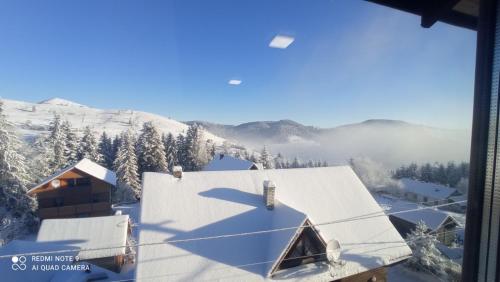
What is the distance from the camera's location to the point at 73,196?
34.0 feet

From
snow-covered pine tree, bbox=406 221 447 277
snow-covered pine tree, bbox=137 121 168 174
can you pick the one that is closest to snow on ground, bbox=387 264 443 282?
snow-covered pine tree, bbox=406 221 447 277

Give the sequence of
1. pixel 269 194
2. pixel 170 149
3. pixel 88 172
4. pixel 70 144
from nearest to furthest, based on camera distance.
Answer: pixel 269 194
pixel 88 172
pixel 70 144
pixel 170 149

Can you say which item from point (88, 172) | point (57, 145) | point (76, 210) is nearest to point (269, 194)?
point (88, 172)

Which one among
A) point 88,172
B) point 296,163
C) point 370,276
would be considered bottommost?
point 370,276

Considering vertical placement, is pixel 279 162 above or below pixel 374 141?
below

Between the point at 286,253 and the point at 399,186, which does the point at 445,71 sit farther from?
the point at 399,186

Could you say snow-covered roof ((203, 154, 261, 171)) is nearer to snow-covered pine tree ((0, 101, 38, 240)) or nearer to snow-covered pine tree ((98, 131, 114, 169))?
snow-covered pine tree ((0, 101, 38, 240))

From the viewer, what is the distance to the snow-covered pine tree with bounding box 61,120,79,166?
48.0 ft

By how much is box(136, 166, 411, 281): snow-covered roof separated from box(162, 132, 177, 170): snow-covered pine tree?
14.7 meters

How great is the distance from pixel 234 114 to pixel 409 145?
6606 mm

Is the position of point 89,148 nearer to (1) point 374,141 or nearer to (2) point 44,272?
(2) point 44,272

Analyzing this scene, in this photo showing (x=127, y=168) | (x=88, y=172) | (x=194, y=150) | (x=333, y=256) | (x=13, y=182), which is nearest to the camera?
(x=333, y=256)

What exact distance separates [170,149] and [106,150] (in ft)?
15.5

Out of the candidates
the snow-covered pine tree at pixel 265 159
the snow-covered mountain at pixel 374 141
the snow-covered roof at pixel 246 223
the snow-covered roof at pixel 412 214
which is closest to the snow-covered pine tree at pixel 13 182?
the snow-covered roof at pixel 246 223
